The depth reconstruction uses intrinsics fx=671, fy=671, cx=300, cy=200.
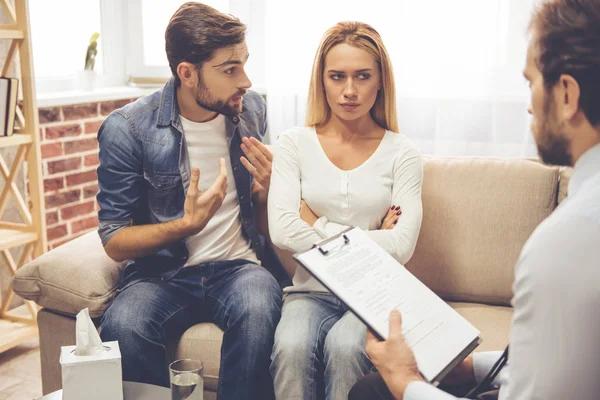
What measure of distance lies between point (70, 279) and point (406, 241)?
38.1 inches

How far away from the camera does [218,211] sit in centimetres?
203

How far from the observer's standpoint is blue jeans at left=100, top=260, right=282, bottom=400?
1740 millimetres

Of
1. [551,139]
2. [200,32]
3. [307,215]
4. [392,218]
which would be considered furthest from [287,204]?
[551,139]

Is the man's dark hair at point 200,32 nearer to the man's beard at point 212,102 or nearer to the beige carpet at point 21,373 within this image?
the man's beard at point 212,102

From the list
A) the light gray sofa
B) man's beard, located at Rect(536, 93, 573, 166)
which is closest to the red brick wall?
the light gray sofa

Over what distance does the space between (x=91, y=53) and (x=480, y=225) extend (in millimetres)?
2003

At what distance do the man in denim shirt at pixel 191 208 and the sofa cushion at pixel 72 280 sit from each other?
6 centimetres

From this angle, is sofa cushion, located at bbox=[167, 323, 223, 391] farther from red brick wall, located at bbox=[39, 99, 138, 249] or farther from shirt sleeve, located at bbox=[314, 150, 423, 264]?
red brick wall, located at bbox=[39, 99, 138, 249]

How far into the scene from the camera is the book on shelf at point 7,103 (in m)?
2.48

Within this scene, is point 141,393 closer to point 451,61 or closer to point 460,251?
point 460,251

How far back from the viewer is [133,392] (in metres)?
1.44

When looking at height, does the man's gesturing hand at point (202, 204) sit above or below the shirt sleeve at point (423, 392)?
above

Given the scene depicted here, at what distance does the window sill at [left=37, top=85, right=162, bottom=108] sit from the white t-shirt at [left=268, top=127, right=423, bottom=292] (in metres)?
1.43

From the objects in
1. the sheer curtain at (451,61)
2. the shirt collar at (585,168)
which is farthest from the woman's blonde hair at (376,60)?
the shirt collar at (585,168)
